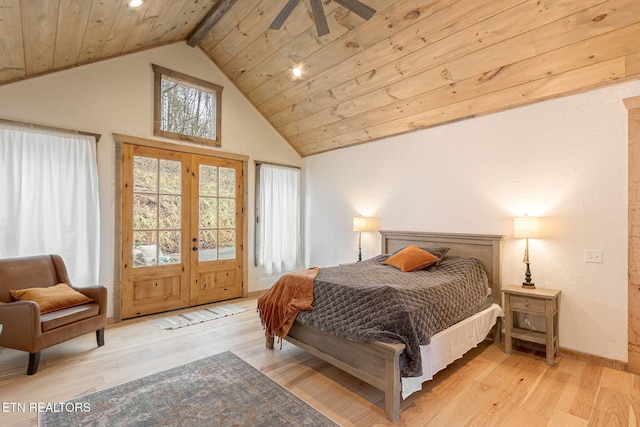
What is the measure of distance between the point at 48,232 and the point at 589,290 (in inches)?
215

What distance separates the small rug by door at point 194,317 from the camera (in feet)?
12.5

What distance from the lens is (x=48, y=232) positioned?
3.38m

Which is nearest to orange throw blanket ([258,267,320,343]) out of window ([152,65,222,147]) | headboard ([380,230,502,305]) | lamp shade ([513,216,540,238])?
headboard ([380,230,502,305])

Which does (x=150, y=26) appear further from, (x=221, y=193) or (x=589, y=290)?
(x=589, y=290)

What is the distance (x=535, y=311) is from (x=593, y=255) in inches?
28.7

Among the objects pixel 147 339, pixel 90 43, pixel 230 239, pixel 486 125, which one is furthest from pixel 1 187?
pixel 486 125

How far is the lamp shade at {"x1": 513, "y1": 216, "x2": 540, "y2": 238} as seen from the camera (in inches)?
117

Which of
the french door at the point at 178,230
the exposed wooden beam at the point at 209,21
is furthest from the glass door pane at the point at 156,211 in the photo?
the exposed wooden beam at the point at 209,21

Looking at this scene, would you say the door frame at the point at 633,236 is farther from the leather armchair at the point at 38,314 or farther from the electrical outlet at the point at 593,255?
the leather armchair at the point at 38,314

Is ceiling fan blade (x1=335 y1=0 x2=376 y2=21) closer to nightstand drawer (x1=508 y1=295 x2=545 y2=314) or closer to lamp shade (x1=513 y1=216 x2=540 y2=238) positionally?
lamp shade (x1=513 y1=216 x2=540 y2=238)

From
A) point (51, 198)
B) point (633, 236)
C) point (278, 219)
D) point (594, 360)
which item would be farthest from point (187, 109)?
point (594, 360)

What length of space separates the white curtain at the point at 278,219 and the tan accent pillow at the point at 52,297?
102 inches

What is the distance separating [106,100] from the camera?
384 cm

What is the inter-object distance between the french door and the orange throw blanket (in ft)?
6.43
